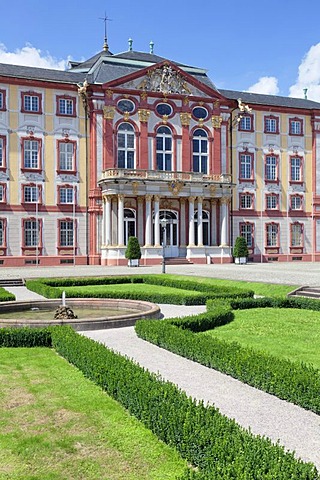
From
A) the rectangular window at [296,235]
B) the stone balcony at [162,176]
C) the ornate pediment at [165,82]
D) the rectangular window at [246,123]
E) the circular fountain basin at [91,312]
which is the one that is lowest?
the circular fountain basin at [91,312]

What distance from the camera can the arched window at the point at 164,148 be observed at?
4541 centimetres

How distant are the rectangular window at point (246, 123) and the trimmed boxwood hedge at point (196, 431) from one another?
142 ft

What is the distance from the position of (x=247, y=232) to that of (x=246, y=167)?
6169 millimetres

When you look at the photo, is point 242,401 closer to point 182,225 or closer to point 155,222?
point 155,222

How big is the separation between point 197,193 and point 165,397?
38.7 m

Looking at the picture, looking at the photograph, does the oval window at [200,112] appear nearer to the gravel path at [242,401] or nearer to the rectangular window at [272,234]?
the rectangular window at [272,234]

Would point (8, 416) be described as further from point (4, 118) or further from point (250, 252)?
point (250, 252)

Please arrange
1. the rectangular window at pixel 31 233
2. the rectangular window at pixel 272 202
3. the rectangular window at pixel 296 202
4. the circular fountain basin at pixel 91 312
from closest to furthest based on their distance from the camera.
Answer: the circular fountain basin at pixel 91 312 → the rectangular window at pixel 31 233 → the rectangular window at pixel 272 202 → the rectangular window at pixel 296 202

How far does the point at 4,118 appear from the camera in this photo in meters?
41.3

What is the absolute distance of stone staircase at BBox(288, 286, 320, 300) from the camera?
19094 millimetres

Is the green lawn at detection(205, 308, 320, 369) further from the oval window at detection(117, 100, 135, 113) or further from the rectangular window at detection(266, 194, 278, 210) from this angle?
the rectangular window at detection(266, 194, 278, 210)

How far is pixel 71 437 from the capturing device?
5.90 meters

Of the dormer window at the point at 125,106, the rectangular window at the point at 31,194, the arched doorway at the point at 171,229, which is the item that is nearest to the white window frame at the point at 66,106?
the dormer window at the point at 125,106

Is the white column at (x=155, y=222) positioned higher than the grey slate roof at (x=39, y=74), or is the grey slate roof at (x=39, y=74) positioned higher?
the grey slate roof at (x=39, y=74)
